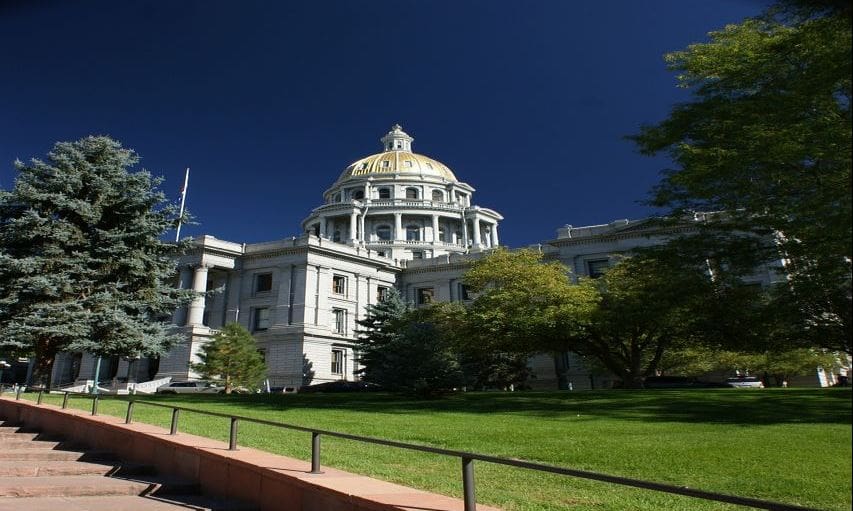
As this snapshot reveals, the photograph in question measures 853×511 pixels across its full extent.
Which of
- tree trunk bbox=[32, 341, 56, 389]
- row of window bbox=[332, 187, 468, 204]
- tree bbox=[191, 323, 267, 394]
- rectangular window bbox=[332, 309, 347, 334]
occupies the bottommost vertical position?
tree trunk bbox=[32, 341, 56, 389]

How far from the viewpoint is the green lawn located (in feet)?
24.2

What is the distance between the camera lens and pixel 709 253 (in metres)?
15.7

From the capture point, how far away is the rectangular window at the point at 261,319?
6231 cm

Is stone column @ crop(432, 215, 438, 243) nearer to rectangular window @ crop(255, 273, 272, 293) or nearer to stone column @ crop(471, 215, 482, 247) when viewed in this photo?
stone column @ crop(471, 215, 482, 247)

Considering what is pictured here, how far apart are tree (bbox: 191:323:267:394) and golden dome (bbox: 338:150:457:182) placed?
58.3 metres

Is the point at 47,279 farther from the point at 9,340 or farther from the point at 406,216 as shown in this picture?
the point at 406,216

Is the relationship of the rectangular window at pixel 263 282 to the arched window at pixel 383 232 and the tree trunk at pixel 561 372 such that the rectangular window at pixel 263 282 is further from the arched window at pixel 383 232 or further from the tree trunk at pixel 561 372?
the tree trunk at pixel 561 372

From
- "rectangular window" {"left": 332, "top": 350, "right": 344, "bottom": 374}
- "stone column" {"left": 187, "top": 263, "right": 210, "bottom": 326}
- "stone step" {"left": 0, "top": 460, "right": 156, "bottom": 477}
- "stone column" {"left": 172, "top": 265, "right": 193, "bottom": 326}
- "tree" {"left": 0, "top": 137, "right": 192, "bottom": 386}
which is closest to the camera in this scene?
"stone step" {"left": 0, "top": 460, "right": 156, "bottom": 477}

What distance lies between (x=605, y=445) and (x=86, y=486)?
9.01m

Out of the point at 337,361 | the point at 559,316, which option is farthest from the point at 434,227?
the point at 559,316

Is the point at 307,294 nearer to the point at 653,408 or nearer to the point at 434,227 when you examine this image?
the point at 434,227

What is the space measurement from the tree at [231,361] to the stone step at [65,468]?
3174cm

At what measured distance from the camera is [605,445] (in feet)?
37.9

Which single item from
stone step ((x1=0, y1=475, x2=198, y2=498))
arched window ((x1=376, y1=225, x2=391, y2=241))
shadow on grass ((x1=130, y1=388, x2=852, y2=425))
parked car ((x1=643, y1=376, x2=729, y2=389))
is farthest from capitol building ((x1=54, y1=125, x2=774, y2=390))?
stone step ((x1=0, y1=475, x2=198, y2=498))
